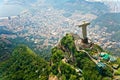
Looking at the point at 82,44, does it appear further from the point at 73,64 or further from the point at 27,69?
the point at 27,69

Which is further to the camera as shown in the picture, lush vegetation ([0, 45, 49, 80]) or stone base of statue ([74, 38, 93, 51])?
lush vegetation ([0, 45, 49, 80])

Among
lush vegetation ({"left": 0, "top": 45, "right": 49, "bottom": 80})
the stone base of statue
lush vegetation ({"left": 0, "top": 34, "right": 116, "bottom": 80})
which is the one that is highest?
the stone base of statue

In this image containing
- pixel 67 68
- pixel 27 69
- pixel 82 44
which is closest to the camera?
pixel 67 68

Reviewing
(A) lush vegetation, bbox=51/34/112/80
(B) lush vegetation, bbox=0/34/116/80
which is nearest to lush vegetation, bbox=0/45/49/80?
(B) lush vegetation, bbox=0/34/116/80

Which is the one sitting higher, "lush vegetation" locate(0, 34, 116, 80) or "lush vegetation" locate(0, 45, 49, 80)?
"lush vegetation" locate(0, 34, 116, 80)

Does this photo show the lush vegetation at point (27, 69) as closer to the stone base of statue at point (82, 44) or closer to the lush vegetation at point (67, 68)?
the lush vegetation at point (67, 68)

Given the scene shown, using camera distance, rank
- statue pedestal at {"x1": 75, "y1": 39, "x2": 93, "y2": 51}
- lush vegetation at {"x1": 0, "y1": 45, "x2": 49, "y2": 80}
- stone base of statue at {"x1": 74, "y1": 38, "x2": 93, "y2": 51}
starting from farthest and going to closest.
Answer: lush vegetation at {"x1": 0, "y1": 45, "x2": 49, "y2": 80}
statue pedestal at {"x1": 75, "y1": 39, "x2": 93, "y2": 51}
stone base of statue at {"x1": 74, "y1": 38, "x2": 93, "y2": 51}

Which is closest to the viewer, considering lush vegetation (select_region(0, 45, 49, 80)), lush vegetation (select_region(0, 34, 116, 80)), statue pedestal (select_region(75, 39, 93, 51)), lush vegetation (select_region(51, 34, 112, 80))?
lush vegetation (select_region(51, 34, 112, 80))

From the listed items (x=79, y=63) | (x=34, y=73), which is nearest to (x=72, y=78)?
(x=79, y=63)

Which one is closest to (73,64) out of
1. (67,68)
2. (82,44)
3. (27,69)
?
(67,68)

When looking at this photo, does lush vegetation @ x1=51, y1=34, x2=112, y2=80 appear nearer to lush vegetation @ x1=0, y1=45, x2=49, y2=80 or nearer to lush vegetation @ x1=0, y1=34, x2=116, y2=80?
lush vegetation @ x1=0, y1=34, x2=116, y2=80

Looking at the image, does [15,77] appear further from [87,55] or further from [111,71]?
[111,71]

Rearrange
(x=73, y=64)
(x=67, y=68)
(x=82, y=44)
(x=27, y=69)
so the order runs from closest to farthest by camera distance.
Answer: (x=67, y=68)
(x=73, y=64)
(x=82, y=44)
(x=27, y=69)
